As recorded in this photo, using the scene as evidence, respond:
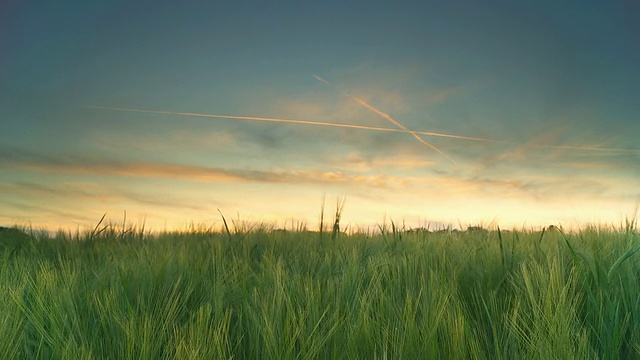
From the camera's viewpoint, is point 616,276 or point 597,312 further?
point 616,276

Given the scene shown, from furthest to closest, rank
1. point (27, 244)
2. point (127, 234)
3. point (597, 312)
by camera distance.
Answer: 1. point (127, 234)
2. point (27, 244)
3. point (597, 312)

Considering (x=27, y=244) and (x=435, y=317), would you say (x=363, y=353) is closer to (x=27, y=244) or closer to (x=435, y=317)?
(x=435, y=317)

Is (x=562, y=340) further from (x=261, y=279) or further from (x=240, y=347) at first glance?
(x=261, y=279)

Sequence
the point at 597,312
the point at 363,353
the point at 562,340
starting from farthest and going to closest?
the point at 597,312 → the point at 363,353 → the point at 562,340

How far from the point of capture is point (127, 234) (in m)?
4.62

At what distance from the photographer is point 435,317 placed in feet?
4.86

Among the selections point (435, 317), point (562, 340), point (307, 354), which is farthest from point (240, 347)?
point (562, 340)

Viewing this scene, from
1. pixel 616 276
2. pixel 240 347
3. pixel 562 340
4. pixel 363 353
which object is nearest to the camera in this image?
pixel 562 340

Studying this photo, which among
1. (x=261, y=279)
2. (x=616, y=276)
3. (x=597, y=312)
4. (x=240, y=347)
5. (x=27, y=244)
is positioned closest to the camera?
(x=240, y=347)

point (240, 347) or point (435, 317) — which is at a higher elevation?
point (435, 317)

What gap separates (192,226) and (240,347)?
3.23m

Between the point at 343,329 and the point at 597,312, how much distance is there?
839mm

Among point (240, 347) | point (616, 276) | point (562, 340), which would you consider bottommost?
point (240, 347)

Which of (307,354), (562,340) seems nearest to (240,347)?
(307,354)
